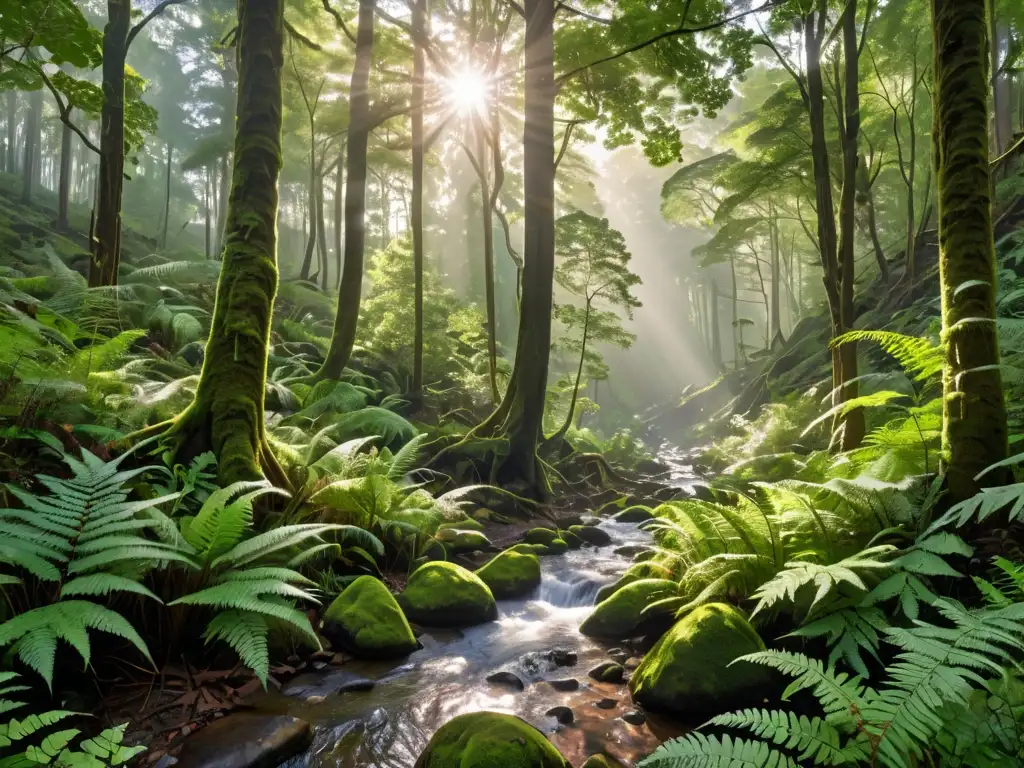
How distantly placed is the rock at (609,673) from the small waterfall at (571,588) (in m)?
1.79

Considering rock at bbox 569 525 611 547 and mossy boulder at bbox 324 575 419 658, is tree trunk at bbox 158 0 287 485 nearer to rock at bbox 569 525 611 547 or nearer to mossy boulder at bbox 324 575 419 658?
mossy boulder at bbox 324 575 419 658

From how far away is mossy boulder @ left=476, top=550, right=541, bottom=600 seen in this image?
5.75 metres

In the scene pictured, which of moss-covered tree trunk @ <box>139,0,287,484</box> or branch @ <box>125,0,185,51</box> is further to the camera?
branch @ <box>125,0,185,51</box>

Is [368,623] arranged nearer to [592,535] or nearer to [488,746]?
[488,746]

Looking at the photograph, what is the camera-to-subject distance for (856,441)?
24.8 ft

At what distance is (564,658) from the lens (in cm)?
418

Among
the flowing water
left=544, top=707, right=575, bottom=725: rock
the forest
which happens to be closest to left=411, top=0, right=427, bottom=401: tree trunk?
the forest

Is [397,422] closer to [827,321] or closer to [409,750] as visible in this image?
[409,750]

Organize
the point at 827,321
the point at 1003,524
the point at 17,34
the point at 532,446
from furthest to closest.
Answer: the point at 827,321, the point at 532,446, the point at 17,34, the point at 1003,524

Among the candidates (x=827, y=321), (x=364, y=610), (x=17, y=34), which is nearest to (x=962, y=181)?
(x=364, y=610)

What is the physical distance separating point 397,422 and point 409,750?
19.1 ft

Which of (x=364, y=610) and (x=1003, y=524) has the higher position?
(x=1003, y=524)

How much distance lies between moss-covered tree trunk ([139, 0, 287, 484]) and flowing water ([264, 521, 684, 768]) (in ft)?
6.38

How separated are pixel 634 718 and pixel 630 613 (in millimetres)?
1334
